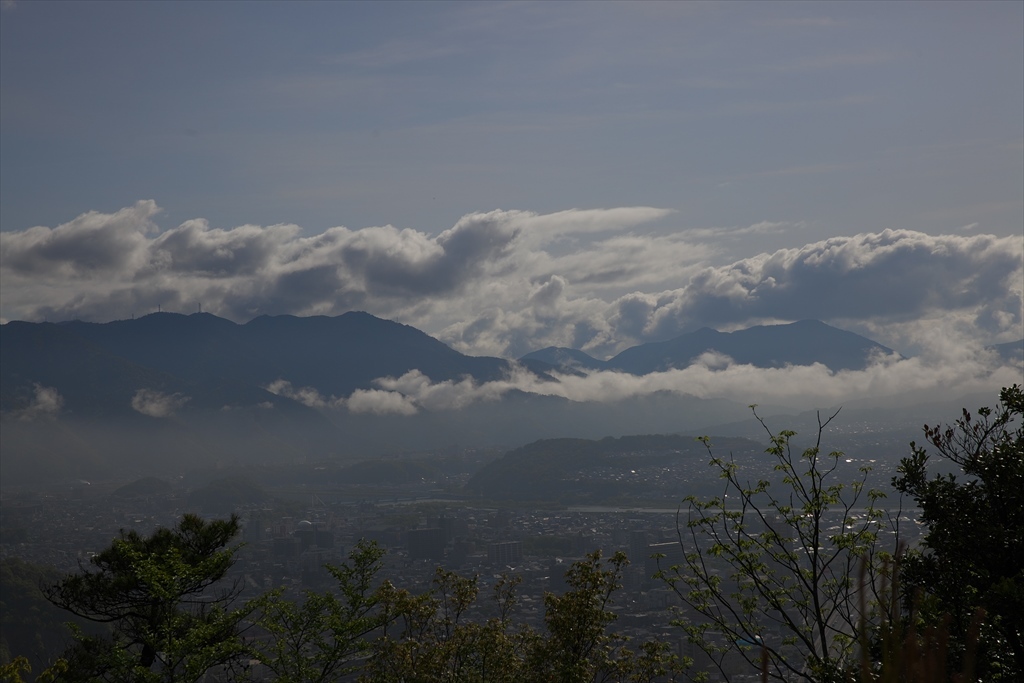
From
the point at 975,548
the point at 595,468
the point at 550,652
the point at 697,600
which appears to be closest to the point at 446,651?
the point at 550,652

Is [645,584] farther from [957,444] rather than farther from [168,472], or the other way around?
[168,472]

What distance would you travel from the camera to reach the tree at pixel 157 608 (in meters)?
10.9

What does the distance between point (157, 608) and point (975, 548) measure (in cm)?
1280

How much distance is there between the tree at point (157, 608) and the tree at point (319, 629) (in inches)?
22.1

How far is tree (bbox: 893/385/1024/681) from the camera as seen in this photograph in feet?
24.1

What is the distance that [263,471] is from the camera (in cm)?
18012

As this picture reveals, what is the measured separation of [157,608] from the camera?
45.4 feet

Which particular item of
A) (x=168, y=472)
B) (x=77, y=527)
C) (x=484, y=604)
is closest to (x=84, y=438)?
(x=168, y=472)

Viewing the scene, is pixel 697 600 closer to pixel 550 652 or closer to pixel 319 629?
pixel 550 652

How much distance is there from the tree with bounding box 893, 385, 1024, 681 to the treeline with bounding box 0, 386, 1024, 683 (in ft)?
0.06

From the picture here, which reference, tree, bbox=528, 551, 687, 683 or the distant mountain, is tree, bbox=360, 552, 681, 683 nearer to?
tree, bbox=528, 551, 687, 683

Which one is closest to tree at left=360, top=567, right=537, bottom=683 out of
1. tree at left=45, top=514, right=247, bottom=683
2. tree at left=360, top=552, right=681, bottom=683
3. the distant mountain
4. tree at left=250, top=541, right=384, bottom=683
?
tree at left=360, top=552, right=681, bottom=683

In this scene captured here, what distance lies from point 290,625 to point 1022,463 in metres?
11.2

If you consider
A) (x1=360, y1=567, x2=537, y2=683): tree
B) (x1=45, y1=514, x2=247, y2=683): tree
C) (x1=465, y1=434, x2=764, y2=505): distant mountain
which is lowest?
(x1=465, y1=434, x2=764, y2=505): distant mountain
